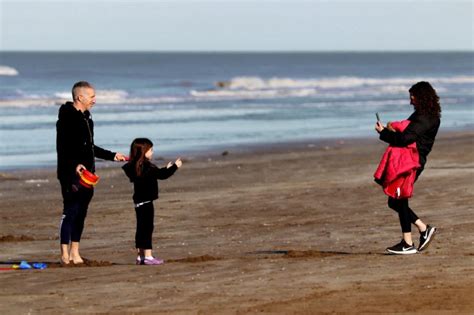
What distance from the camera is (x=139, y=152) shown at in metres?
9.61

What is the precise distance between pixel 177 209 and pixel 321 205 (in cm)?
173

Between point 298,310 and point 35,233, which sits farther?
point 35,233

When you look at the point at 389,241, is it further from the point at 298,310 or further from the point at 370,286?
the point at 298,310

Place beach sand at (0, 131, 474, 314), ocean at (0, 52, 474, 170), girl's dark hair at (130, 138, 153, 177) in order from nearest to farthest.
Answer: beach sand at (0, 131, 474, 314)
girl's dark hair at (130, 138, 153, 177)
ocean at (0, 52, 474, 170)

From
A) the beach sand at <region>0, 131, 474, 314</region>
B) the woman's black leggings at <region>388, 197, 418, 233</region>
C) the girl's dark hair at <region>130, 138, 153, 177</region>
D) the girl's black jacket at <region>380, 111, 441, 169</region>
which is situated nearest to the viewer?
the beach sand at <region>0, 131, 474, 314</region>

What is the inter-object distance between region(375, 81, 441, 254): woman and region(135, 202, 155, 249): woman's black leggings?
81.3 inches

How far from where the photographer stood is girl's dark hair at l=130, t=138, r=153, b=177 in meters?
9.58

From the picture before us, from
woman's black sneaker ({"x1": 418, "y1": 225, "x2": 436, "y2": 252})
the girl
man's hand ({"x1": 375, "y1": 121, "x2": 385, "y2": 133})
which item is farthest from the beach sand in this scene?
man's hand ({"x1": 375, "y1": 121, "x2": 385, "y2": 133})

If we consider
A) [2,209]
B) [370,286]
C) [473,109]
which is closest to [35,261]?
[370,286]

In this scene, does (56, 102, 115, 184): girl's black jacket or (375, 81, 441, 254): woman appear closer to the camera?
(56, 102, 115, 184): girl's black jacket

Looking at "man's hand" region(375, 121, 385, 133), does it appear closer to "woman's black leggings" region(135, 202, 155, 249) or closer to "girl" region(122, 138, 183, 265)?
"girl" region(122, 138, 183, 265)

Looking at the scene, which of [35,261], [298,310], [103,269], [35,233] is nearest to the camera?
[298,310]

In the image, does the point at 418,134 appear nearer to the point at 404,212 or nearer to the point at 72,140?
the point at 404,212

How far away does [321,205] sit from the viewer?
13.4 meters
